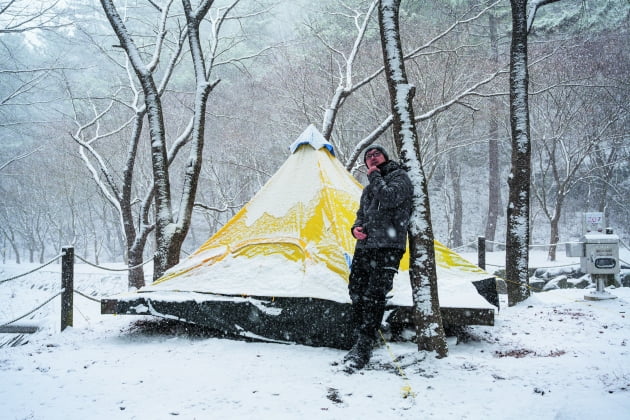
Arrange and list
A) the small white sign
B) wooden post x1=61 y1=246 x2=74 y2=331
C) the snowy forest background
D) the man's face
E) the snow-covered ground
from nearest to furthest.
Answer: the snow-covered ground, the man's face, wooden post x1=61 y1=246 x2=74 y2=331, the small white sign, the snowy forest background


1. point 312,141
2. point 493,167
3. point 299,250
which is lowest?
point 299,250

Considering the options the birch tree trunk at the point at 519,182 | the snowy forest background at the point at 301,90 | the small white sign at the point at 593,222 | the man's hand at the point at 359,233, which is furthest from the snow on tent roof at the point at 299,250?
the snowy forest background at the point at 301,90

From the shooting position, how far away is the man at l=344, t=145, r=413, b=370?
11.4 feet

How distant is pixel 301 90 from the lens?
13.2 meters

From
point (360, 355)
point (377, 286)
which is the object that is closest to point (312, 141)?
point (377, 286)

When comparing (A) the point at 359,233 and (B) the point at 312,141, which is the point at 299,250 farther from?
(B) the point at 312,141

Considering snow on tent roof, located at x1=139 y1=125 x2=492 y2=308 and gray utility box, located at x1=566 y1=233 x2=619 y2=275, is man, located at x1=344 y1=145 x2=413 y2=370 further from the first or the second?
gray utility box, located at x1=566 y1=233 x2=619 y2=275

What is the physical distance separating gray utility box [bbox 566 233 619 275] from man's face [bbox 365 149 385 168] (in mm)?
4231

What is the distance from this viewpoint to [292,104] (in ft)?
47.0

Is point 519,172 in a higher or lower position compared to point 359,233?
higher

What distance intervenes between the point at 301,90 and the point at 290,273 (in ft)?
32.3

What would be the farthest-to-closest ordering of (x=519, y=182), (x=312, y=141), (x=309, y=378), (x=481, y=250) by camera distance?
(x=481, y=250) → (x=519, y=182) → (x=312, y=141) → (x=309, y=378)

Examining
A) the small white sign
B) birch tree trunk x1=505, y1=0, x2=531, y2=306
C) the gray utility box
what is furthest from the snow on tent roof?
the small white sign

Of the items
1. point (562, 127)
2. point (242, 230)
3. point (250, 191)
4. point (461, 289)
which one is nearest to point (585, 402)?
point (461, 289)
